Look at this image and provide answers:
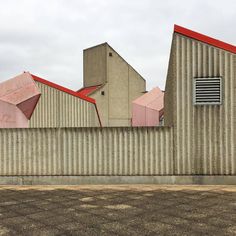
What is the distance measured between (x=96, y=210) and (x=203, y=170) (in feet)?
15.8

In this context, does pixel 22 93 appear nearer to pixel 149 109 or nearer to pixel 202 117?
pixel 202 117

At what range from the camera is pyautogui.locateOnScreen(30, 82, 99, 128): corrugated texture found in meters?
14.4

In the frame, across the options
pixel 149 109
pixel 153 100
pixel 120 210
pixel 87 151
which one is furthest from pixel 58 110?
pixel 153 100

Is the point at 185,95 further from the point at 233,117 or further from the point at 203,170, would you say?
the point at 203,170

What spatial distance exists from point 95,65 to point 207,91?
1296 inches

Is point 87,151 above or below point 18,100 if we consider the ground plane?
below

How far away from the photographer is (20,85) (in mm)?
14000

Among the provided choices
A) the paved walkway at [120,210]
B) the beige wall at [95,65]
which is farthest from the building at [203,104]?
the beige wall at [95,65]

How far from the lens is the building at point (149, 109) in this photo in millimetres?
24938

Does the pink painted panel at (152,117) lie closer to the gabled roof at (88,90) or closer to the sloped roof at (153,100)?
the sloped roof at (153,100)

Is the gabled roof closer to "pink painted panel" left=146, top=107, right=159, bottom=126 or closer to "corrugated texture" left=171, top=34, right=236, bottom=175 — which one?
"pink painted panel" left=146, top=107, right=159, bottom=126

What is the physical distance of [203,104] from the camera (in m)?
9.64

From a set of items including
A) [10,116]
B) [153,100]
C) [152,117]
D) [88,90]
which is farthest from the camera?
[88,90]

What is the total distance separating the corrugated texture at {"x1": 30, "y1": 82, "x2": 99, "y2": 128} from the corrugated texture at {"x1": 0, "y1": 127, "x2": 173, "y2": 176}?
11.9 feet
